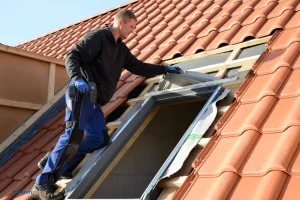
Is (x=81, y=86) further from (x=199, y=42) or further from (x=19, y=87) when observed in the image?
(x=19, y=87)

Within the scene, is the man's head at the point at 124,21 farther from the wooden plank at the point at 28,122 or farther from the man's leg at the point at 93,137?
the wooden plank at the point at 28,122

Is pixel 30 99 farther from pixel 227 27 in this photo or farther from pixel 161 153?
pixel 227 27

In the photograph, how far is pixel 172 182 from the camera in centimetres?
264

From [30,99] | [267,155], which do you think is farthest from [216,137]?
[30,99]

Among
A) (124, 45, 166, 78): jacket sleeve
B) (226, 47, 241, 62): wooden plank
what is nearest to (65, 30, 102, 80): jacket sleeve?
(124, 45, 166, 78): jacket sleeve

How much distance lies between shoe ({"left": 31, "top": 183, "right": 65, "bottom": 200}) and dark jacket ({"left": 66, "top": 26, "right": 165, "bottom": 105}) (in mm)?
865

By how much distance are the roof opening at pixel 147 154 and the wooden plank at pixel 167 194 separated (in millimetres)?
A: 1467

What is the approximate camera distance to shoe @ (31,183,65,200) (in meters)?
3.10

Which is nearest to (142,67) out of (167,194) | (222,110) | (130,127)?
(130,127)

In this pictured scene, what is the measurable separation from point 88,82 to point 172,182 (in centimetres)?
125

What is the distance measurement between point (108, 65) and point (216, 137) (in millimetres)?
1273

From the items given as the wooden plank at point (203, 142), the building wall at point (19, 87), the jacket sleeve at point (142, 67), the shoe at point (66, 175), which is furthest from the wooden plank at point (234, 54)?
the building wall at point (19, 87)

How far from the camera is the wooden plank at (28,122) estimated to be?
185 inches

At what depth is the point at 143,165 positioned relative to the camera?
464cm
